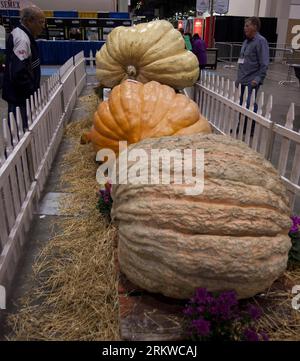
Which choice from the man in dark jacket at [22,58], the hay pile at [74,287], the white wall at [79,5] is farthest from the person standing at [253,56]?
the white wall at [79,5]

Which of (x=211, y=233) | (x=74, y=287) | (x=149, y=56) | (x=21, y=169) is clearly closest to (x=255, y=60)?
(x=149, y=56)

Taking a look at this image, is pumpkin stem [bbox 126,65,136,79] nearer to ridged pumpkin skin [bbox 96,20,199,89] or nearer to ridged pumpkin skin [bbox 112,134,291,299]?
ridged pumpkin skin [bbox 96,20,199,89]

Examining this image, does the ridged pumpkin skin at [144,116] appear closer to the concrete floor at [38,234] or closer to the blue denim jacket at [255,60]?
the concrete floor at [38,234]

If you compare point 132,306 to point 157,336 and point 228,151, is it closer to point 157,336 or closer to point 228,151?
point 157,336

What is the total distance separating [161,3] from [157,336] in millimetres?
73080

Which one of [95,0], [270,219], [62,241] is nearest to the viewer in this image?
[270,219]

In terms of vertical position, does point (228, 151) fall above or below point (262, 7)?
below

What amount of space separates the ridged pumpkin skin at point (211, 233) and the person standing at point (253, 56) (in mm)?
4060

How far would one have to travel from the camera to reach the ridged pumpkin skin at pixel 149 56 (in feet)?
16.8

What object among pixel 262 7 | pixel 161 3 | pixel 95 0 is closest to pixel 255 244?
pixel 95 0

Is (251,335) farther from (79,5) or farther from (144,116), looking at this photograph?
(79,5)

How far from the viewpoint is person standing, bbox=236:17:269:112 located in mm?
6012

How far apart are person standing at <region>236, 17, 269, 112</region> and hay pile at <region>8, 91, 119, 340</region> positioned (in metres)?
3.82

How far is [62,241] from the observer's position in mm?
3191
